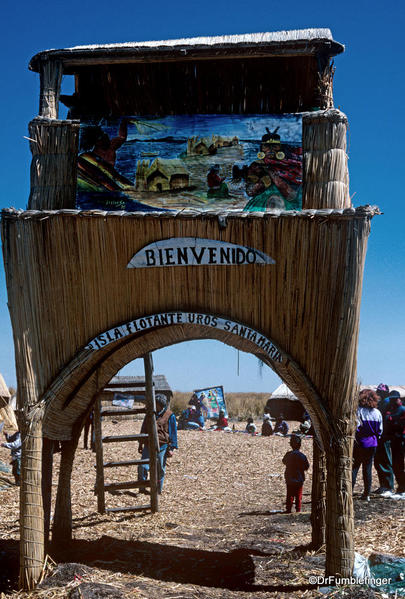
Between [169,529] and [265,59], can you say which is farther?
[169,529]

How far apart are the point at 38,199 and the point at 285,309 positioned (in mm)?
3048

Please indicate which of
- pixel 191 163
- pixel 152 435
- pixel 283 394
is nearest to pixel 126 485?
pixel 152 435

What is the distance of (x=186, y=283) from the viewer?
6.32 metres

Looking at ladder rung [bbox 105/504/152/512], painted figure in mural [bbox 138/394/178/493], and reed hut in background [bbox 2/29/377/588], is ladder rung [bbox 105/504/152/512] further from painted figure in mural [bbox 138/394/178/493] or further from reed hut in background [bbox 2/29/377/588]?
reed hut in background [bbox 2/29/377/588]

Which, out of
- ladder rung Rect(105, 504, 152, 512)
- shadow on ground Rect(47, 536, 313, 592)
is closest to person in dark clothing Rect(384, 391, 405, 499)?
shadow on ground Rect(47, 536, 313, 592)

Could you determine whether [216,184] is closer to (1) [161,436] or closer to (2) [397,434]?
(1) [161,436]

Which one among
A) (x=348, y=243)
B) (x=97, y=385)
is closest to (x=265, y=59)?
(x=348, y=243)

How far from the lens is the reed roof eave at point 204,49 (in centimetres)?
667

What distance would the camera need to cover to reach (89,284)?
20.9 feet

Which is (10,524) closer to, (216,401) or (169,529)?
(169,529)

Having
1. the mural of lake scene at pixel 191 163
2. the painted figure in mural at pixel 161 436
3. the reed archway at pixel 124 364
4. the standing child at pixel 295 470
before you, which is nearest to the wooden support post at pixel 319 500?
the reed archway at pixel 124 364

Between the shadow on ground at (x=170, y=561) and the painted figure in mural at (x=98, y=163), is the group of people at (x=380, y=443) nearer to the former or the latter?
the shadow on ground at (x=170, y=561)

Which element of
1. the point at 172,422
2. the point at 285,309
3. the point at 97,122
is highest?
the point at 97,122

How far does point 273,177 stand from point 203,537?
570 centimetres
